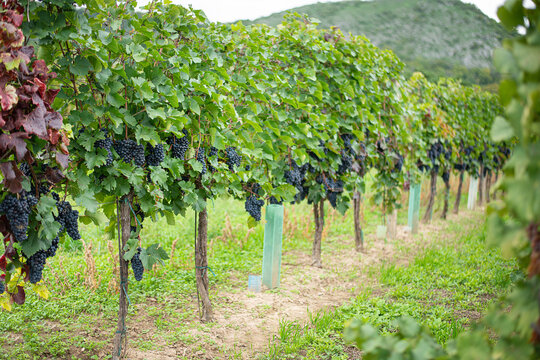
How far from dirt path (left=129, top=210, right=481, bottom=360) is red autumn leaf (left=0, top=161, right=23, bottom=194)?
1559 mm

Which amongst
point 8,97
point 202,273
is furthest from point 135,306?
point 8,97

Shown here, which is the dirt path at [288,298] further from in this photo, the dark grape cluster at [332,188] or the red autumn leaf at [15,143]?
the red autumn leaf at [15,143]

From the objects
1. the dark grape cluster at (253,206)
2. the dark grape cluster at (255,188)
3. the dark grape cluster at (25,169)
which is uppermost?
the dark grape cluster at (25,169)

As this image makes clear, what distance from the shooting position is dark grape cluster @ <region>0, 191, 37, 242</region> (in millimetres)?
1976

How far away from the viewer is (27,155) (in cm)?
199

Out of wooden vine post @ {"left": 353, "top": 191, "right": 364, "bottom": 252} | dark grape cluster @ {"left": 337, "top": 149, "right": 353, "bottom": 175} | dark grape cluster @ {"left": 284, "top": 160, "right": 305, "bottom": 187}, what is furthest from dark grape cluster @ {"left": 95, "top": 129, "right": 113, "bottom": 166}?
wooden vine post @ {"left": 353, "top": 191, "right": 364, "bottom": 252}

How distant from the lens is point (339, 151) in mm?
4953

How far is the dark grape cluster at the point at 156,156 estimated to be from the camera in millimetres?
2702

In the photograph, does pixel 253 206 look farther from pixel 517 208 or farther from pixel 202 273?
pixel 517 208

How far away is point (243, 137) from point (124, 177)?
1018 millimetres

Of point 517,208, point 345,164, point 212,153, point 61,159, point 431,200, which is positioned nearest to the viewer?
point 517,208

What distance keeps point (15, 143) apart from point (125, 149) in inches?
29.5

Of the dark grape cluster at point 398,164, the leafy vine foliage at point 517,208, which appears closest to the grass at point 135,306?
the dark grape cluster at point 398,164

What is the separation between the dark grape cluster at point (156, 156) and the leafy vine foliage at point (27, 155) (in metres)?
0.54
